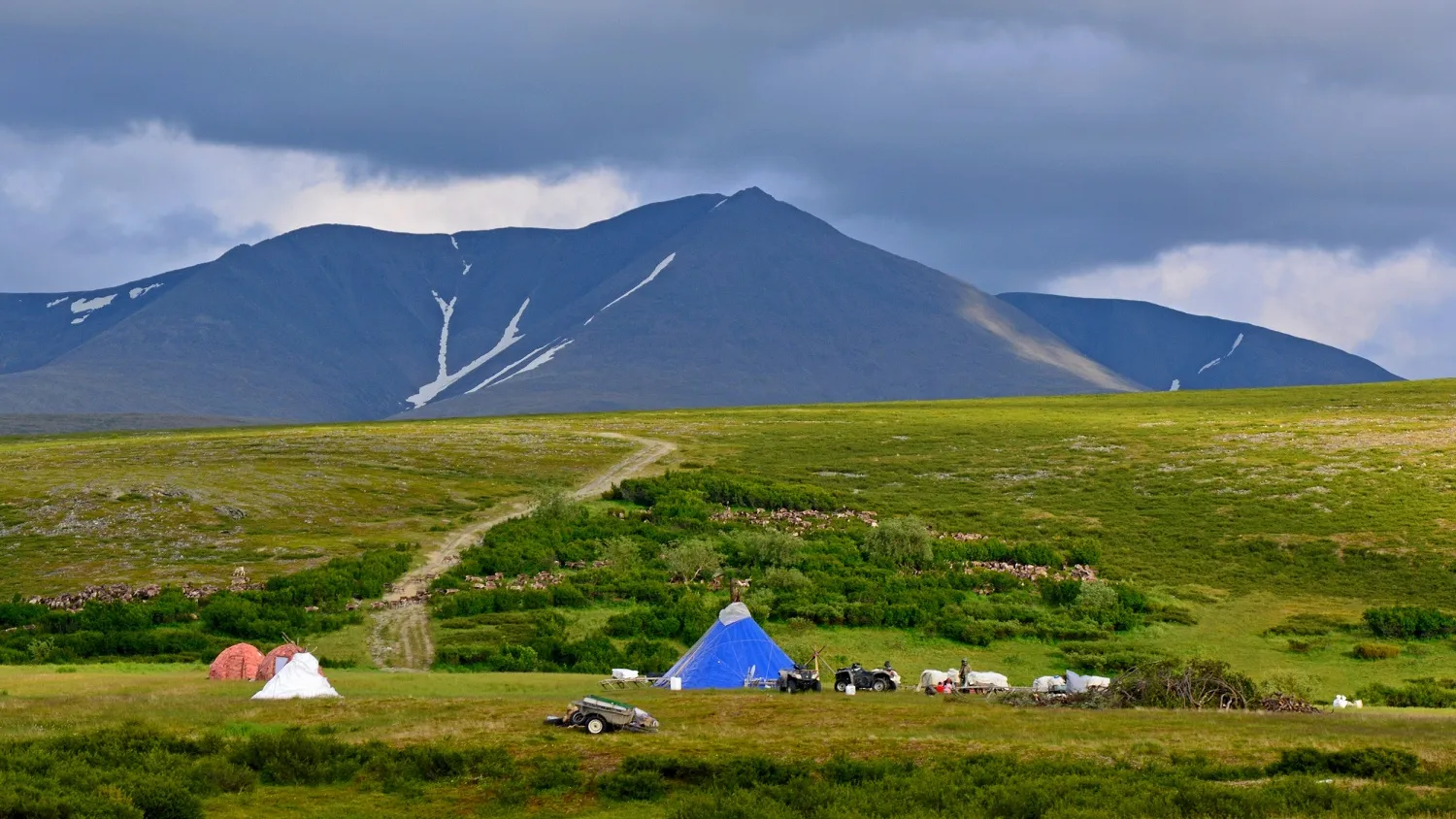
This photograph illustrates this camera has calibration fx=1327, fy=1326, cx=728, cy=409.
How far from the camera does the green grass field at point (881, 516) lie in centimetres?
2897

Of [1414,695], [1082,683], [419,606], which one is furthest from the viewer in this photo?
[419,606]

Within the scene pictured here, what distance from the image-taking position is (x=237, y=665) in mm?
41562

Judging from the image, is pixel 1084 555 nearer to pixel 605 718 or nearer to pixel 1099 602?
pixel 1099 602

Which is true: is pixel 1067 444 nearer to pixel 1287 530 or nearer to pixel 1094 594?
pixel 1287 530

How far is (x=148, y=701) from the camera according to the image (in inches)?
1328

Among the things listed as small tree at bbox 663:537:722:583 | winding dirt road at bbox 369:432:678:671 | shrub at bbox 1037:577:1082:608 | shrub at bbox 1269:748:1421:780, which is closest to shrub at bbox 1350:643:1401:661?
shrub at bbox 1037:577:1082:608

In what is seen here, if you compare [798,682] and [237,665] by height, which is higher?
[798,682]

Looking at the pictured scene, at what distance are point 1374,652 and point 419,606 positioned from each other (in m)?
39.4

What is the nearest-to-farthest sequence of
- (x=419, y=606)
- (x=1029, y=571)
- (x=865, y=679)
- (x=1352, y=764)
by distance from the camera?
(x=1352, y=764), (x=865, y=679), (x=419, y=606), (x=1029, y=571)

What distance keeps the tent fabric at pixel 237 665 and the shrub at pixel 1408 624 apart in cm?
4401

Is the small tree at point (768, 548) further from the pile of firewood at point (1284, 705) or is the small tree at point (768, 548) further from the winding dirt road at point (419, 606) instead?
the pile of firewood at point (1284, 705)

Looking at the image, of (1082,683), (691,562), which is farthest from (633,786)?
(691,562)

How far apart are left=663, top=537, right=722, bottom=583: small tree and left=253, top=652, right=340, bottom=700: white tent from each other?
2928cm

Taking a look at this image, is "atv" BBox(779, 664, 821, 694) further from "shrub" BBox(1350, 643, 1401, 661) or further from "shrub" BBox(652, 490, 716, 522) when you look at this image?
"shrub" BBox(652, 490, 716, 522)
